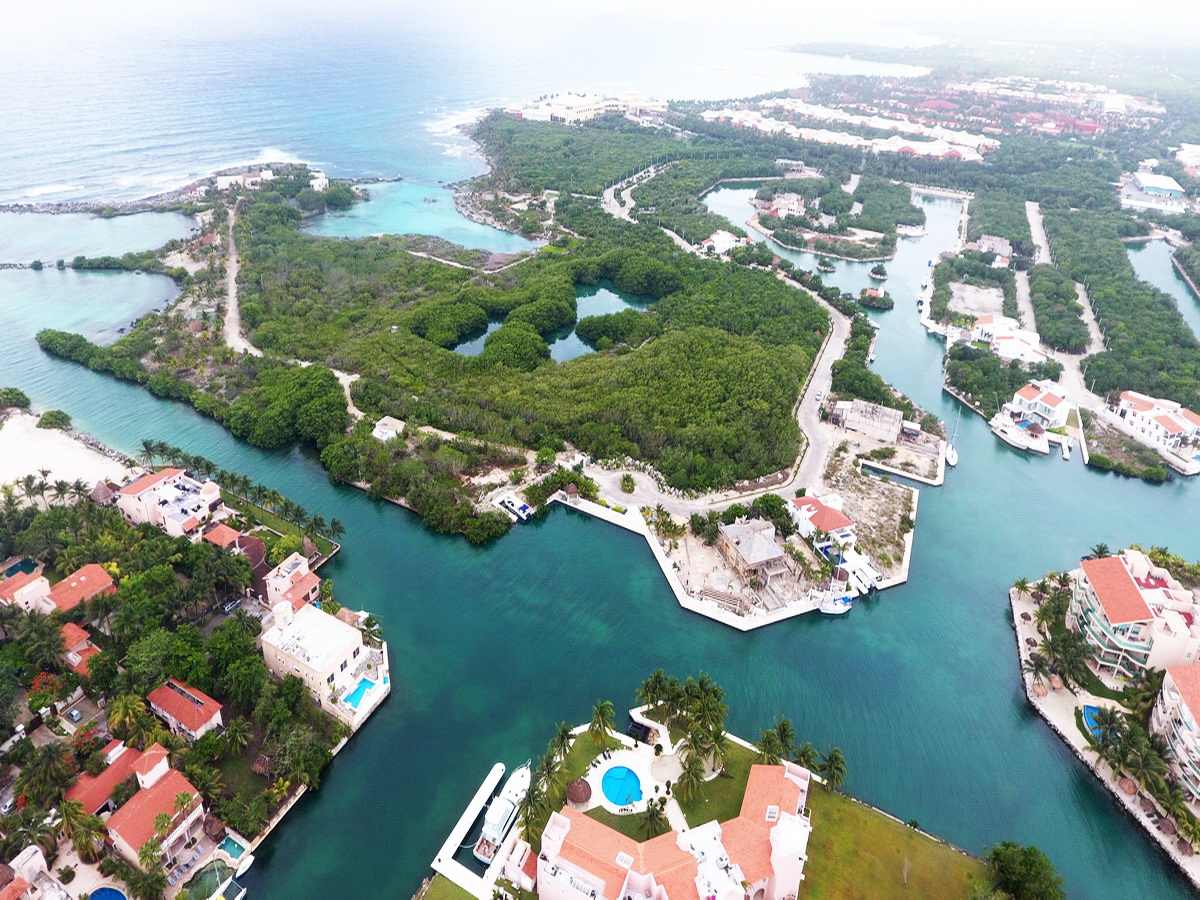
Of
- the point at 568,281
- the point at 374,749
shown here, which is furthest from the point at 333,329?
the point at 374,749

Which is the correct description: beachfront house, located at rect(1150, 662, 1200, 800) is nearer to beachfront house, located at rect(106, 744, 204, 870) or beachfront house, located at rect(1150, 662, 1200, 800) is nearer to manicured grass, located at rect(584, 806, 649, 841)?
manicured grass, located at rect(584, 806, 649, 841)

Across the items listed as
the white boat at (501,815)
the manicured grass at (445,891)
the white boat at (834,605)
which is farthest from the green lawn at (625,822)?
the white boat at (834,605)

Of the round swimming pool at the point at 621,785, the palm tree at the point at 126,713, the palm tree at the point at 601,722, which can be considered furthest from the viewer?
the palm tree at the point at 601,722

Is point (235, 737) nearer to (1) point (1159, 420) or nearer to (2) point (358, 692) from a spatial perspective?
(2) point (358, 692)

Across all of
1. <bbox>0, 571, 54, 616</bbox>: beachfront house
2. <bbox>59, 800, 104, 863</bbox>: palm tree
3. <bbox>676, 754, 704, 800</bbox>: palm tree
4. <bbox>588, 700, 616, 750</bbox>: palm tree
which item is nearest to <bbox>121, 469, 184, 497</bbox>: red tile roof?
<bbox>0, 571, 54, 616</bbox>: beachfront house

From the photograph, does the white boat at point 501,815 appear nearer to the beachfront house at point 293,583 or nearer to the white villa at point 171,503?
the beachfront house at point 293,583

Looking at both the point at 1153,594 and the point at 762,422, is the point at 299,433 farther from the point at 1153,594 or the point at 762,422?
the point at 1153,594
